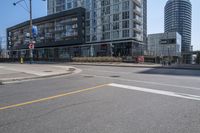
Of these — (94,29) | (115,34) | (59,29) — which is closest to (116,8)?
(115,34)

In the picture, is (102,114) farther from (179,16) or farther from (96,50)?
(179,16)

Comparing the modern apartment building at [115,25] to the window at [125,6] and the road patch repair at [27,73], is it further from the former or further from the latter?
the road patch repair at [27,73]

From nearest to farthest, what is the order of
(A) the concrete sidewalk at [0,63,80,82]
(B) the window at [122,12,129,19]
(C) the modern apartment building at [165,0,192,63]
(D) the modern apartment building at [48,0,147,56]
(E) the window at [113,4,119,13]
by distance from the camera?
(A) the concrete sidewalk at [0,63,80,82] < (D) the modern apartment building at [48,0,147,56] < (B) the window at [122,12,129,19] < (E) the window at [113,4,119,13] < (C) the modern apartment building at [165,0,192,63]

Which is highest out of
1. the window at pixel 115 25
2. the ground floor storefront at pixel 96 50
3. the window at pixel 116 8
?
the window at pixel 116 8

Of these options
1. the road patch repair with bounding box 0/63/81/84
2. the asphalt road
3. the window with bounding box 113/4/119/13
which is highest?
the window with bounding box 113/4/119/13

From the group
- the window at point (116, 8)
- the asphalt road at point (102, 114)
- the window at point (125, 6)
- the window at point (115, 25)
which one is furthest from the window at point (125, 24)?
the asphalt road at point (102, 114)

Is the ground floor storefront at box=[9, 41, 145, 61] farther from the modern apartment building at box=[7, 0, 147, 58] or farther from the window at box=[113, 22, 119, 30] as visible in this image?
the window at box=[113, 22, 119, 30]

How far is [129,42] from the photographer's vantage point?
2731 inches

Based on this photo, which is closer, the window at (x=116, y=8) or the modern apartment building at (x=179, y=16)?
the window at (x=116, y=8)

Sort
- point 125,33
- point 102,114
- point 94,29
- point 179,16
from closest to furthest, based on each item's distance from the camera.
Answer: point 102,114
point 125,33
point 94,29
point 179,16

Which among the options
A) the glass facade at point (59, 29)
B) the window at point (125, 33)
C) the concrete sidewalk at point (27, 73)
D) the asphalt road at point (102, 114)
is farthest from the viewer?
the glass facade at point (59, 29)

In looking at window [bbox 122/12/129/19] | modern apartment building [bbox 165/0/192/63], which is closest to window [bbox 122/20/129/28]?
window [bbox 122/12/129/19]

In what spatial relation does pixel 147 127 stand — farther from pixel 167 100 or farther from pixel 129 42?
pixel 129 42

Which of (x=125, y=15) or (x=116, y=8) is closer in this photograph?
(x=125, y=15)
